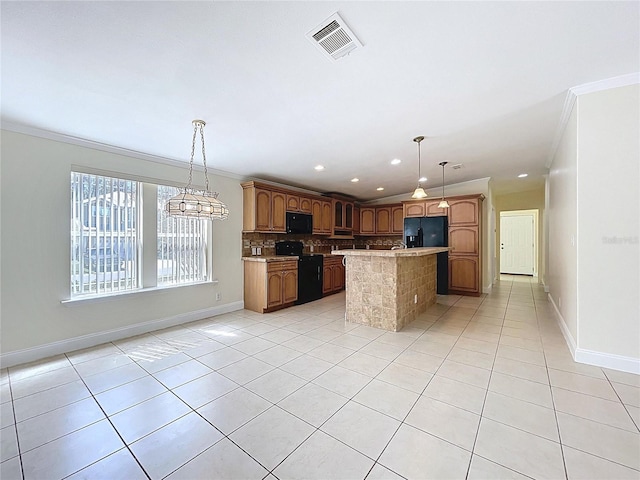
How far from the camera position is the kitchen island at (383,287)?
355cm

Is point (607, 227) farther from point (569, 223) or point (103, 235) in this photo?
point (103, 235)

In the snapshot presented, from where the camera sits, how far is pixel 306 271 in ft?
17.7

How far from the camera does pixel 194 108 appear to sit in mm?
2492

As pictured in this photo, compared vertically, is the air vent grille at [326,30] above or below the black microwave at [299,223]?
above

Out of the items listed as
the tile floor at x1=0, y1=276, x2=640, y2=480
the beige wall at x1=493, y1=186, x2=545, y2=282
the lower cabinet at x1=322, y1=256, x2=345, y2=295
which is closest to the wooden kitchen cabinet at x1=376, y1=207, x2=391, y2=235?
the lower cabinet at x1=322, y1=256, x2=345, y2=295

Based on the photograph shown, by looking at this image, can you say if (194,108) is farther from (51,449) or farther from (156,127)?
(51,449)

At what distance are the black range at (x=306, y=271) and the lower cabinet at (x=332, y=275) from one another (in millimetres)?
270

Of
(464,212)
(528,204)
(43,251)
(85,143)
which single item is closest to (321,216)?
(464,212)

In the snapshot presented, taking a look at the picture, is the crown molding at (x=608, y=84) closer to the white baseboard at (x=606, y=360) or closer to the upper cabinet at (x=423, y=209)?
the white baseboard at (x=606, y=360)

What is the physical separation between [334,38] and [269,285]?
3.71 metres

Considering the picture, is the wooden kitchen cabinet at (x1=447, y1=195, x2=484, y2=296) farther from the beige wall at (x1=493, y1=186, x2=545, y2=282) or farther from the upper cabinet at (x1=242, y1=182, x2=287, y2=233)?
the upper cabinet at (x1=242, y1=182, x2=287, y2=233)

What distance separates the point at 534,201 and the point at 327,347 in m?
7.81

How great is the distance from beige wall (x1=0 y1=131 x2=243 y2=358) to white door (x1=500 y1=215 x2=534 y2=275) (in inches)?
419

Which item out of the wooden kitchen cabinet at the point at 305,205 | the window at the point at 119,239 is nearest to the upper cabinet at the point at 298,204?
the wooden kitchen cabinet at the point at 305,205
